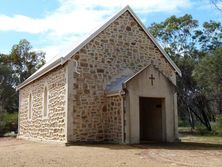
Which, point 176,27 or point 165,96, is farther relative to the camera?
point 176,27

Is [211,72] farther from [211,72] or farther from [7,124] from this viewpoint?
[7,124]

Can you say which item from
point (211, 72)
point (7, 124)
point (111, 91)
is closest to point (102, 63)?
point (111, 91)

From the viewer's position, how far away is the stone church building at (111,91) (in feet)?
54.5

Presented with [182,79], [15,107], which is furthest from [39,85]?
[15,107]

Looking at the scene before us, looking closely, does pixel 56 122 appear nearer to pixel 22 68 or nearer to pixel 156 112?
pixel 156 112

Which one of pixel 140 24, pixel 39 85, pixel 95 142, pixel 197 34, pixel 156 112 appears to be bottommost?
pixel 95 142

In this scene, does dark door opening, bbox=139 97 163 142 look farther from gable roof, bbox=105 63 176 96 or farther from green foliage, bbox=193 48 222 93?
green foliage, bbox=193 48 222 93

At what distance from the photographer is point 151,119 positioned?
771 inches

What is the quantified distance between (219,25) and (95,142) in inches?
971

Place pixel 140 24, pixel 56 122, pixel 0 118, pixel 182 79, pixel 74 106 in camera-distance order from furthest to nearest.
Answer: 1. pixel 182 79
2. pixel 0 118
3. pixel 140 24
4. pixel 56 122
5. pixel 74 106

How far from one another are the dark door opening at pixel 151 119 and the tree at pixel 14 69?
3325 centimetres

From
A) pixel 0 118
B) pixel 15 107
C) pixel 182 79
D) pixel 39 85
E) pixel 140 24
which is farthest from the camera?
pixel 15 107

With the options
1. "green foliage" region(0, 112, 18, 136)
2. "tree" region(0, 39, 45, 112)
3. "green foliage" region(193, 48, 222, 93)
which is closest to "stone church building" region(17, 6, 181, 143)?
"green foliage" region(193, 48, 222, 93)

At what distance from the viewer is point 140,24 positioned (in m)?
19.8
